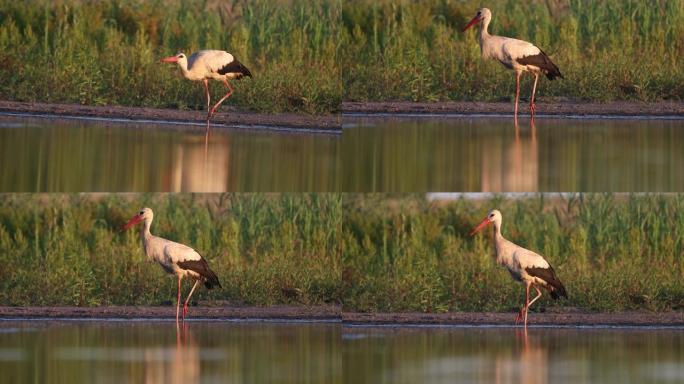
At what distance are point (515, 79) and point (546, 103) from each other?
0.35 meters

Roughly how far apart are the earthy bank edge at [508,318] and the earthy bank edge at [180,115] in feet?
5.89

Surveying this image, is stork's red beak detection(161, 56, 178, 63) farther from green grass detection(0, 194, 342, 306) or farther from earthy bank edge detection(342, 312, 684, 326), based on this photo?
earthy bank edge detection(342, 312, 684, 326)

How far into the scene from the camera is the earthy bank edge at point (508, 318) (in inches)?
535

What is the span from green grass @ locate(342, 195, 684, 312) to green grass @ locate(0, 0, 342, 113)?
1247 millimetres

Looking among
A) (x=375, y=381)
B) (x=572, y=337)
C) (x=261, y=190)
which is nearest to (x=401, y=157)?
(x=261, y=190)

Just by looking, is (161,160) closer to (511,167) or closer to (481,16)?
(511,167)

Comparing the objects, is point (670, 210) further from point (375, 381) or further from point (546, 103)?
point (375, 381)

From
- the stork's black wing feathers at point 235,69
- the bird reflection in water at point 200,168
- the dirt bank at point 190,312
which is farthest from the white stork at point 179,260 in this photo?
the stork's black wing feathers at point 235,69

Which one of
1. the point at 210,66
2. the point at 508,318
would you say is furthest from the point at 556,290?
the point at 210,66

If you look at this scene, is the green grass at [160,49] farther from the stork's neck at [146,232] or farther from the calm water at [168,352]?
the calm water at [168,352]

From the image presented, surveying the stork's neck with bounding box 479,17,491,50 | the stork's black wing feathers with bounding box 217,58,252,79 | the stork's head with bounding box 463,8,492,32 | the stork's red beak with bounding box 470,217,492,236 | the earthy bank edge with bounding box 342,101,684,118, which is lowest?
the stork's red beak with bounding box 470,217,492,236

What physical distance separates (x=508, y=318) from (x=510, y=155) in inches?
→ 48.1

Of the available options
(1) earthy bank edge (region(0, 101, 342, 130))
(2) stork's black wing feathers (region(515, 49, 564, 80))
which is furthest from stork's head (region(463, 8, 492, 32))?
(1) earthy bank edge (region(0, 101, 342, 130))

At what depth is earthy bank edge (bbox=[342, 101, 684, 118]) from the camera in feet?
49.5
